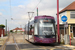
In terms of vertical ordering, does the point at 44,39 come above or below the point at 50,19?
below

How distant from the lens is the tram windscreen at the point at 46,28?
17.3 meters

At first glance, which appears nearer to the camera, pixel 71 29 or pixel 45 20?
pixel 45 20

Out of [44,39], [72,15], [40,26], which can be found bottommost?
[44,39]

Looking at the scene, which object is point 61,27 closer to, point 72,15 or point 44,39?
point 72,15

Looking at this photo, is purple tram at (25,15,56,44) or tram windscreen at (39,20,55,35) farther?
tram windscreen at (39,20,55,35)

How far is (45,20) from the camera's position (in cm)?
1775

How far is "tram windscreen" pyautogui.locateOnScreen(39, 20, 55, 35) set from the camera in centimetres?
1728

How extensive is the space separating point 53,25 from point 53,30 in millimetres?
571

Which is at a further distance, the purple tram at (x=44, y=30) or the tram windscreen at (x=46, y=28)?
the tram windscreen at (x=46, y=28)

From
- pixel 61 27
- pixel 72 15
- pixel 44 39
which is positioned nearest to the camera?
pixel 44 39

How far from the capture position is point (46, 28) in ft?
57.0

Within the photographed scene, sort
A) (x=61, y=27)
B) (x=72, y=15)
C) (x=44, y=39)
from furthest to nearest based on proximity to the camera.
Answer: (x=61, y=27) → (x=72, y=15) → (x=44, y=39)

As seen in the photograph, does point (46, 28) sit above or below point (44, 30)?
above

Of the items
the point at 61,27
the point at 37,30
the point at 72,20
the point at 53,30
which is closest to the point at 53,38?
the point at 53,30
